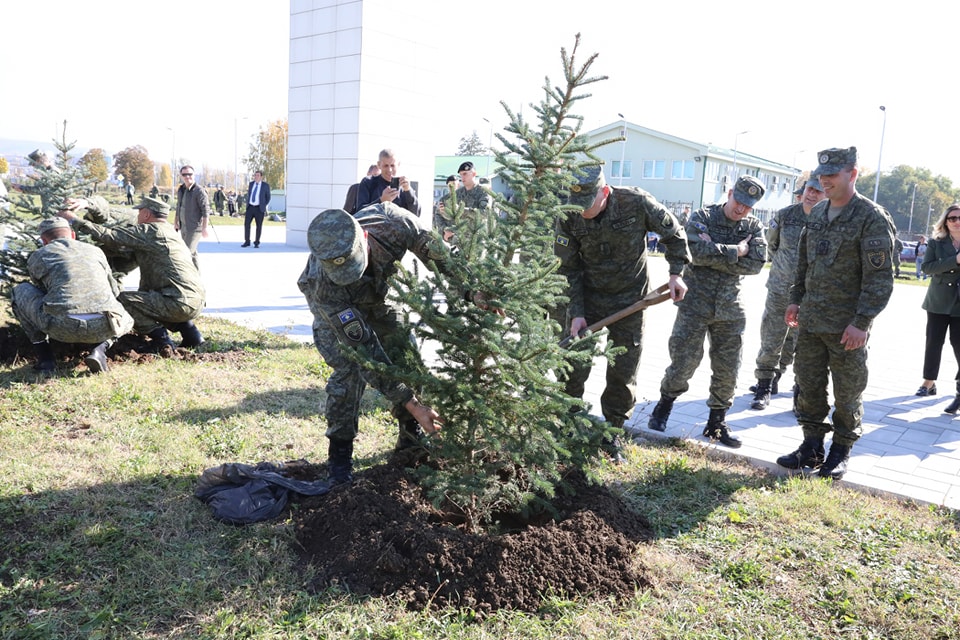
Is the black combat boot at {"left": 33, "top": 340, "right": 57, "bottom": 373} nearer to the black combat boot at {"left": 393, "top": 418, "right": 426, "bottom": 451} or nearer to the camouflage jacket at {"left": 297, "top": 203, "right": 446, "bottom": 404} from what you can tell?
the camouflage jacket at {"left": 297, "top": 203, "right": 446, "bottom": 404}

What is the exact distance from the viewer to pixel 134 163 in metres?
62.1

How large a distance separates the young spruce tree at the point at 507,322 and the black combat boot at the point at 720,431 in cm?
233

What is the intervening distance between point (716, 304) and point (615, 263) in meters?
1.14

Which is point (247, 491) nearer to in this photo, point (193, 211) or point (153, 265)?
point (153, 265)

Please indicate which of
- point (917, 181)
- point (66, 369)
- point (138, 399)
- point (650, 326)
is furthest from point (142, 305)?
point (917, 181)

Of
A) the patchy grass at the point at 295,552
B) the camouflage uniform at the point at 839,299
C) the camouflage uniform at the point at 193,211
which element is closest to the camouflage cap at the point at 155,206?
the patchy grass at the point at 295,552

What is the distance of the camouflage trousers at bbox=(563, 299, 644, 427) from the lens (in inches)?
183

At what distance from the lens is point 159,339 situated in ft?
21.7

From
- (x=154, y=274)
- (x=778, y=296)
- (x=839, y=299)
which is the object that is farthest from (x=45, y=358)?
(x=778, y=296)

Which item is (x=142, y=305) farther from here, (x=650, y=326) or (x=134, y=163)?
(x=134, y=163)

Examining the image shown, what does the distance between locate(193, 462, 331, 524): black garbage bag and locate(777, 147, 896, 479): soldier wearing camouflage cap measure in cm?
334

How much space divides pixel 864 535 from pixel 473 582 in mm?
2277

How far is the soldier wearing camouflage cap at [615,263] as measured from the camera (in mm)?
4414

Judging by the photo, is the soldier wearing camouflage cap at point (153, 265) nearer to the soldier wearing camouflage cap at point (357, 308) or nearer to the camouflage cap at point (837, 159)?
the soldier wearing camouflage cap at point (357, 308)
